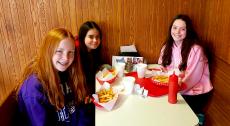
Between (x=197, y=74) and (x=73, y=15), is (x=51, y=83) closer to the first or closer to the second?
(x=73, y=15)

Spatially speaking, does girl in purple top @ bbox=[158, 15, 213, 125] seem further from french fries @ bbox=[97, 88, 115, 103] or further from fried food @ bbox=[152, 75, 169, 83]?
french fries @ bbox=[97, 88, 115, 103]

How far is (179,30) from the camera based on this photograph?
6.34 ft

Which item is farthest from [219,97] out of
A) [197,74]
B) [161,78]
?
[161,78]

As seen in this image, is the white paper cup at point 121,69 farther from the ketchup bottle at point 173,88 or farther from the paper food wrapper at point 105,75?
the ketchup bottle at point 173,88

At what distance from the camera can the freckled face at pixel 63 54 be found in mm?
1227

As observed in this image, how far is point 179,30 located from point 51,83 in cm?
123

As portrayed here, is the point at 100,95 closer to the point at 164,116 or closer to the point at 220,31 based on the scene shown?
the point at 164,116

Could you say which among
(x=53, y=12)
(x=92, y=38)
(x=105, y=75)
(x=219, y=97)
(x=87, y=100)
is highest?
(x=53, y=12)

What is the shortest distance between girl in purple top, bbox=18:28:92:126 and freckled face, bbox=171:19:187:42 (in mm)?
990

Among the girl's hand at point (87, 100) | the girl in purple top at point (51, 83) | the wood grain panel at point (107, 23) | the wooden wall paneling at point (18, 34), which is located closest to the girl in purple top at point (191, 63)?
the wood grain panel at point (107, 23)

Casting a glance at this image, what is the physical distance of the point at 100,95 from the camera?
4.67 ft

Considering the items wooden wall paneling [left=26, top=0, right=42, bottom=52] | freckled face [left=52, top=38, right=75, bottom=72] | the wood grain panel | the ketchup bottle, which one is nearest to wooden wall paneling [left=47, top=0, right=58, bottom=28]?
the wood grain panel

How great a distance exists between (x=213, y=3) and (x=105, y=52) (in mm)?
1105

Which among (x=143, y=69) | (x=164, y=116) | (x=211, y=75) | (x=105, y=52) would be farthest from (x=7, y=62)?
(x=211, y=75)
